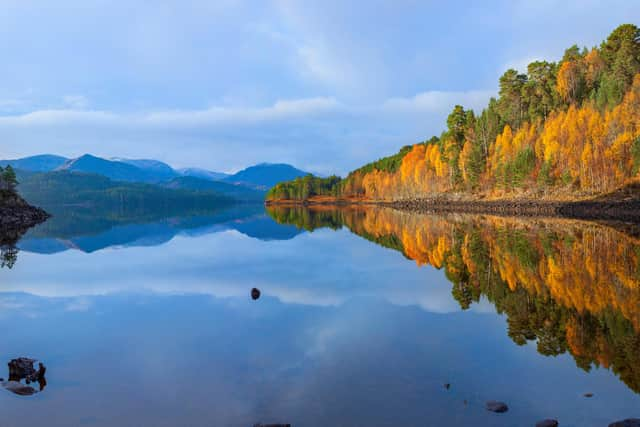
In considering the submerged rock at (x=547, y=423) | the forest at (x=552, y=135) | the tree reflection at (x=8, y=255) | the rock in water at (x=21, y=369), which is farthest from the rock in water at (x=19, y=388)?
the forest at (x=552, y=135)

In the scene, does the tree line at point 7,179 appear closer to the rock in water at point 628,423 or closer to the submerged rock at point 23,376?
the submerged rock at point 23,376

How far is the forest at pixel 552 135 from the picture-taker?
6731 centimetres

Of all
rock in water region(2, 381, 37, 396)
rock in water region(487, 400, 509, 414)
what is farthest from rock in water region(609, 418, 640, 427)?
rock in water region(2, 381, 37, 396)

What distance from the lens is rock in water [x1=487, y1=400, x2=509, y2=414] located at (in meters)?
9.11

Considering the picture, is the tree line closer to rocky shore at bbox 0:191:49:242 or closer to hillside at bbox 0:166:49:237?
hillside at bbox 0:166:49:237

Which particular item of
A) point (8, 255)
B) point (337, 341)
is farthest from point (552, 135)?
point (8, 255)

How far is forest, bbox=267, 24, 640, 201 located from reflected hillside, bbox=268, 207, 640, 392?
3452 cm

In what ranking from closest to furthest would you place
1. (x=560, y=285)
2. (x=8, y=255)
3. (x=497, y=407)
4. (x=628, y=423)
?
(x=628, y=423) → (x=497, y=407) → (x=560, y=285) → (x=8, y=255)

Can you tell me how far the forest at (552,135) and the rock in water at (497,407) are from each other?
2642 inches

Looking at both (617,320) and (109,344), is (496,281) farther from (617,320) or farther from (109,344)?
(109,344)

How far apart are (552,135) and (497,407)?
276ft

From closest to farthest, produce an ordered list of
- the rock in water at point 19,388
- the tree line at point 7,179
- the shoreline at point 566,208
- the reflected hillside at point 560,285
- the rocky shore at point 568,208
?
the rock in water at point 19,388 → the reflected hillside at point 560,285 → the rocky shore at point 568,208 → the shoreline at point 566,208 → the tree line at point 7,179

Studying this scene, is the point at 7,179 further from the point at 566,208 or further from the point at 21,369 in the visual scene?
the point at 566,208

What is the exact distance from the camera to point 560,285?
1988cm
